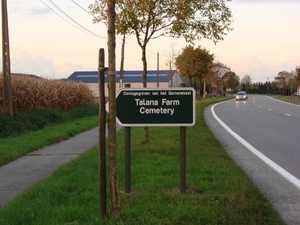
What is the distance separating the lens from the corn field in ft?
61.0

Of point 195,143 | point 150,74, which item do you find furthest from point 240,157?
point 150,74

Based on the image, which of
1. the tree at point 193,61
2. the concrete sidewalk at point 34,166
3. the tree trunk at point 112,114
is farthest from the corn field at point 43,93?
the tree at point 193,61

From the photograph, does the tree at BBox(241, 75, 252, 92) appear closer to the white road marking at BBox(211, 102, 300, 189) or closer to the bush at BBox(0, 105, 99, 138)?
the bush at BBox(0, 105, 99, 138)

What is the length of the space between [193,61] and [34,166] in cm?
3386

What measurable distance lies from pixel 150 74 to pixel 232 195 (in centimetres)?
7130

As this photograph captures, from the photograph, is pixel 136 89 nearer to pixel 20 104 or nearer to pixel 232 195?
pixel 232 195

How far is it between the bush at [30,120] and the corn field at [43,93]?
0.62 metres

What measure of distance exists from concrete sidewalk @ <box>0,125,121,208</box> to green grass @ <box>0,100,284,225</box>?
0.47 metres

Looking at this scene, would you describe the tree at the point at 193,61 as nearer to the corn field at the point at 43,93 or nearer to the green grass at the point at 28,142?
the corn field at the point at 43,93

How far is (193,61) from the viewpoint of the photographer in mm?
41656

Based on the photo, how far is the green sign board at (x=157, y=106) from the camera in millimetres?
5949

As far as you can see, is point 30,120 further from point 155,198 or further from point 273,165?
point 155,198

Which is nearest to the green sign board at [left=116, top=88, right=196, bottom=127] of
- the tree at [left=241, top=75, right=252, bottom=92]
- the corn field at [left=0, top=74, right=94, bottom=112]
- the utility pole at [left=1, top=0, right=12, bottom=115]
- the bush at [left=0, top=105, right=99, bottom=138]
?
the bush at [left=0, top=105, right=99, bottom=138]

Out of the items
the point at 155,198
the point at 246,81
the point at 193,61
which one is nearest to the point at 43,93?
the point at 155,198
